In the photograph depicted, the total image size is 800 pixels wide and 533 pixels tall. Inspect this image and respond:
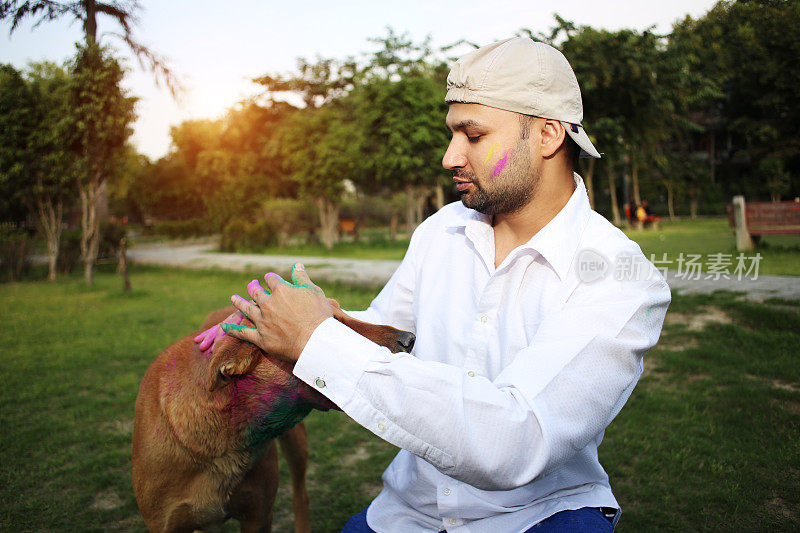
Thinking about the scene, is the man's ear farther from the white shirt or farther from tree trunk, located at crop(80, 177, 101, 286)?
tree trunk, located at crop(80, 177, 101, 286)

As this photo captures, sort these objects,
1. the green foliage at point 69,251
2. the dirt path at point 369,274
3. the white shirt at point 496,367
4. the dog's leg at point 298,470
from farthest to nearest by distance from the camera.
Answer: the green foliage at point 69,251 → the dirt path at point 369,274 → the dog's leg at point 298,470 → the white shirt at point 496,367

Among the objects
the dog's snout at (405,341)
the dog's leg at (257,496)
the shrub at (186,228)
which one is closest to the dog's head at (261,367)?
the dog's snout at (405,341)

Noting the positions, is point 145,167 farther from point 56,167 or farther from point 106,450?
point 106,450

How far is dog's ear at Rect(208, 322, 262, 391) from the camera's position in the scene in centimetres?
193

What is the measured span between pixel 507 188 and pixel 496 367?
68 centimetres

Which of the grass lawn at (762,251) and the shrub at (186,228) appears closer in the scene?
the grass lawn at (762,251)

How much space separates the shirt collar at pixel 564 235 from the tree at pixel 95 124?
16.3m

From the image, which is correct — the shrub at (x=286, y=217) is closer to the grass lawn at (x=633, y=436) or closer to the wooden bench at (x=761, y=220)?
the grass lawn at (x=633, y=436)

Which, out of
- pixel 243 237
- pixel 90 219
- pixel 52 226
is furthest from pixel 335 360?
pixel 243 237

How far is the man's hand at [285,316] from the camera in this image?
151cm

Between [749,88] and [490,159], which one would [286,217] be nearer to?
[749,88]

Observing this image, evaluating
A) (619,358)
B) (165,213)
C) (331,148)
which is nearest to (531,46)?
(619,358)

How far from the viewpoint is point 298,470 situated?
3432 mm

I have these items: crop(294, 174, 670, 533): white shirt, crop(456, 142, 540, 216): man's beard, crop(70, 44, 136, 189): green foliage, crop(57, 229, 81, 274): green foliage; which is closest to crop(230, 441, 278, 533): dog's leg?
crop(294, 174, 670, 533): white shirt
